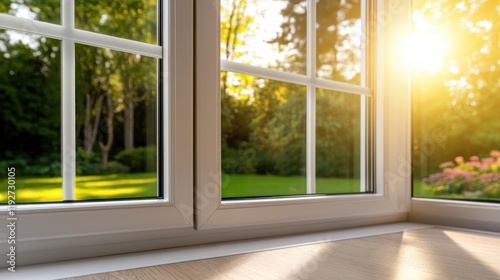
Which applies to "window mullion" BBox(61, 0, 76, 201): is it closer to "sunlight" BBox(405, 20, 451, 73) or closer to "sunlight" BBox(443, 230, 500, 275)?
"sunlight" BBox(443, 230, 500, 275)

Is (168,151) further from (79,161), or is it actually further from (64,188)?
(79,161)

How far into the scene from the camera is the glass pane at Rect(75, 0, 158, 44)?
3.99 ft

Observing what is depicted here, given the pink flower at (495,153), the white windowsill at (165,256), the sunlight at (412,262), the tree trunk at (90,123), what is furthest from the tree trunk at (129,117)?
the pink flower at (495,153)

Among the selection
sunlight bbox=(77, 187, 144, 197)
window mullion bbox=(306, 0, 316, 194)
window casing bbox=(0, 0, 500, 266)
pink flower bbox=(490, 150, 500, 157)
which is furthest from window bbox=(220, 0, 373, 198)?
pink flower bbox=(490, 150, 500, 157)

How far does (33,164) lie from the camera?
1.36 m

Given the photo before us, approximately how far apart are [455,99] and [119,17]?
140 cm

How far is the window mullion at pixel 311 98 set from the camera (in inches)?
48.9

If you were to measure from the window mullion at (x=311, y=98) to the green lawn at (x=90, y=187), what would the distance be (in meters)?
0.52

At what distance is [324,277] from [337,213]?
51 centimetres


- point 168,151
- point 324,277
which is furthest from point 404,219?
point 168,151

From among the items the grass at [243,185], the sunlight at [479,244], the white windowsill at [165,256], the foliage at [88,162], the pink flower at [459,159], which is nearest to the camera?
the white windowsill at [165,256]

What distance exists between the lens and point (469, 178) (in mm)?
1479

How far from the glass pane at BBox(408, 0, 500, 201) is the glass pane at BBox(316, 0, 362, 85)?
0.25 m

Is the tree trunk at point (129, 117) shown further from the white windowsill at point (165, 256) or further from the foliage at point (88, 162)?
the white windowsill at point (165, 256)
